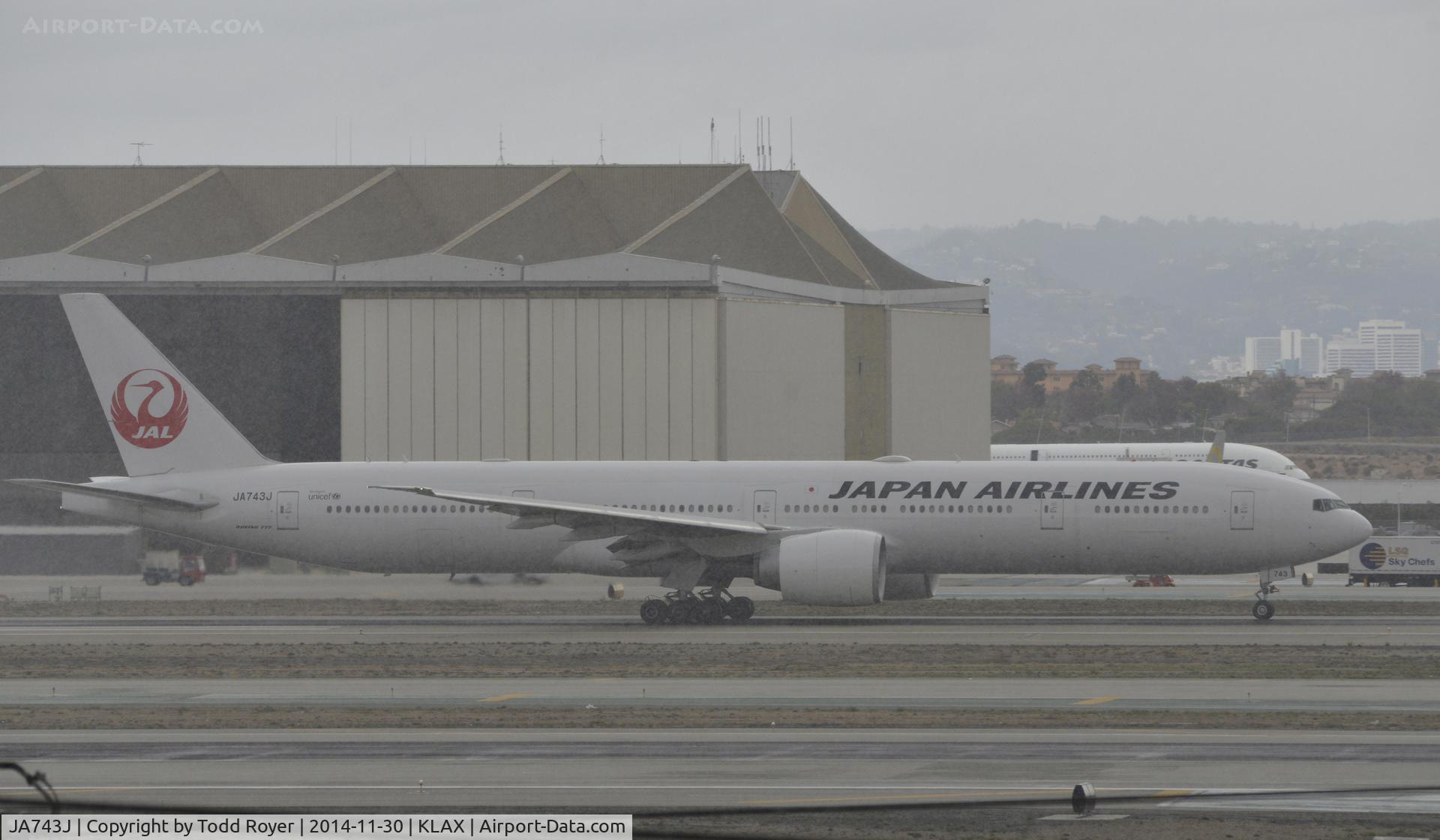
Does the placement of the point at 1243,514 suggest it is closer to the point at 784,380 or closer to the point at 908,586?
the point at 908,586

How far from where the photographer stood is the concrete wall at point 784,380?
5866 cm

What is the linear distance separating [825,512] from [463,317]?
2466 centimetres

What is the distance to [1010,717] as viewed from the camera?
21.7 m

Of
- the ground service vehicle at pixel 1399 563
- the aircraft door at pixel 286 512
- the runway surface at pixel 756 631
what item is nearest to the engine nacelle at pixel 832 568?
the runway surface at pixel 756 631

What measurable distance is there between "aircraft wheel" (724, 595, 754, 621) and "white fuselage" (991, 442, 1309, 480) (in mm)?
50359

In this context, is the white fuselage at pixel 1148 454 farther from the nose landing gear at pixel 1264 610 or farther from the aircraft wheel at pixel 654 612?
the aircraft wheel at pixel 654 612

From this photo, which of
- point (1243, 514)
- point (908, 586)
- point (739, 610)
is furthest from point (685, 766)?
point (1243, 514)

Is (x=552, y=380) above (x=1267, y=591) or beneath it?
above

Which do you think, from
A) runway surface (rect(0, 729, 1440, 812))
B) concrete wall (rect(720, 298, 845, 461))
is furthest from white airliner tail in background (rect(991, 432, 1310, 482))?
runway surface (rect(0, 729, 1440, 812))

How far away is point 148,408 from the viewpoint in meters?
40.8

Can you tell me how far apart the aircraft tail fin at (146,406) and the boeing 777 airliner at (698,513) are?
4cm

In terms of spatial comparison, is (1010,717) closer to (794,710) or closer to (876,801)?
(794,710)

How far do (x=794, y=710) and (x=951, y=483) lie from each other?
15544 mm

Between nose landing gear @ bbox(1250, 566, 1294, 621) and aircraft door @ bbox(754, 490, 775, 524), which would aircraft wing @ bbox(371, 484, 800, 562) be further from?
nose landing gear @ bbox(1250, 566, 1294, 621)
